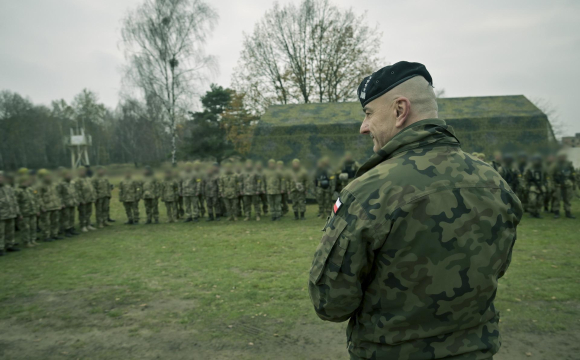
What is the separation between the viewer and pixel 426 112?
5.54 feet

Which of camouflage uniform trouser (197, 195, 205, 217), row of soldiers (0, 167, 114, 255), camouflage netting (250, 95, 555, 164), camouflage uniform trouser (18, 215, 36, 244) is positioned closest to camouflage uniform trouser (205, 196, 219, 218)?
camouflage uniform trouser (197, 195, 205, 217)

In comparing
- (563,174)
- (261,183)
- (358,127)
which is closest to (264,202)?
(261,183)

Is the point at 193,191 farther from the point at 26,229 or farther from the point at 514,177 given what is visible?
the point at 514,177

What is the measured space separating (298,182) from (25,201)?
7.35 meters

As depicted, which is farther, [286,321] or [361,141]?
[361,141]

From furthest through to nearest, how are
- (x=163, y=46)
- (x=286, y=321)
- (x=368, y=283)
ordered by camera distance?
(x=163, y=46) → (x=286, y=321) → (x=368, y=283)

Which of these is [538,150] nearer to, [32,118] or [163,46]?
[163,46]

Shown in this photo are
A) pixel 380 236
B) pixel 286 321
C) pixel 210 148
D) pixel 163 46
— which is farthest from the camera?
pixel 210 148

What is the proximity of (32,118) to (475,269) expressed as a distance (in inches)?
914

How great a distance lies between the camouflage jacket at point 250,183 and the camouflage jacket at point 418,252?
36.6 feet

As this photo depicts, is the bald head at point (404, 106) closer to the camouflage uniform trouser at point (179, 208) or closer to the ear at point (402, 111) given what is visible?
the ear at point (402, 111)

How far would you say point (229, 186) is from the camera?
12805 mm

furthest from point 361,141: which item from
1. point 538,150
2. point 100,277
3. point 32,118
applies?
point 32,118

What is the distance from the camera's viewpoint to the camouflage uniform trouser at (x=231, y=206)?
12898 mm
